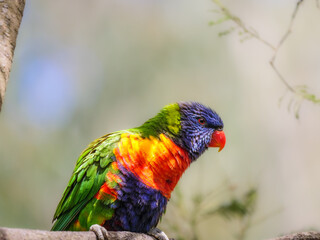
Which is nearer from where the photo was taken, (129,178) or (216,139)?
(129,178)

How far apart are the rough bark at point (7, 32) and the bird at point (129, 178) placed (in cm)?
85

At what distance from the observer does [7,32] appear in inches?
87.0

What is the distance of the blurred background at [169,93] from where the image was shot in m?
7.43

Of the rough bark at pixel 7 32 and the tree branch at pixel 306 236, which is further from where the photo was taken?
the rough bark at pixel 7 32

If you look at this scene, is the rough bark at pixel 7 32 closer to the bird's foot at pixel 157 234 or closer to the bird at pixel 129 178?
the bird at pixel 129 178

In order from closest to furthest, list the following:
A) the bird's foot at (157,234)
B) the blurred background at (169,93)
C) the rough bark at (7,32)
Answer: the rough bark at (7,32)
the bird's foot at (157,234)
the blurred background at (169,93)

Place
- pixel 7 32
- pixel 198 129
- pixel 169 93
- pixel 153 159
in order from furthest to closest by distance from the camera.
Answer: pixel 169 93
pixel 198 129
pixel 153 159
pixel 7 32

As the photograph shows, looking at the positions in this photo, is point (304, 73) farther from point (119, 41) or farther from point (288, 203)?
point (119, 41)

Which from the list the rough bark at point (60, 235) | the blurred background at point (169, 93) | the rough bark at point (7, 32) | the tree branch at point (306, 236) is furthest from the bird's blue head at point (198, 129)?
the blurred background at point (169, 93)

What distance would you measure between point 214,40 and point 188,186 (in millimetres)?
2984

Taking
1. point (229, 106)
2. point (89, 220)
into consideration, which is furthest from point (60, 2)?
point (89, 220)

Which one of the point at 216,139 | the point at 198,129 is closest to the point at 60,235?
the point at 198,129

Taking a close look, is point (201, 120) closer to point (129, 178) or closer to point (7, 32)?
point (129, 178)

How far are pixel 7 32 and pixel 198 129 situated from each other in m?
1.48
